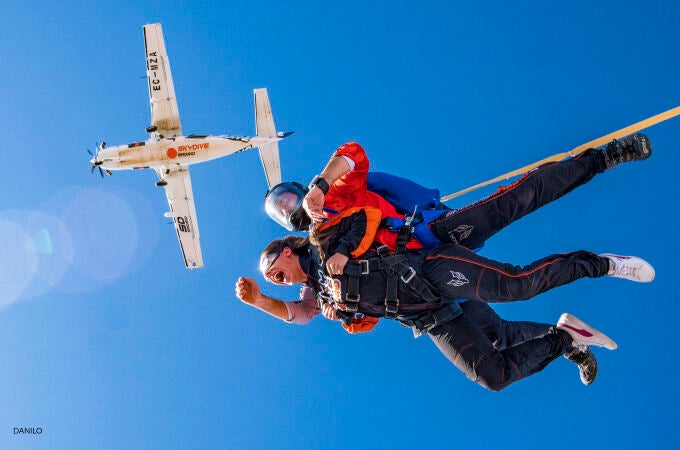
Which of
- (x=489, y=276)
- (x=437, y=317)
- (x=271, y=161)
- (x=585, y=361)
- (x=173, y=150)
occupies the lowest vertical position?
(x=585, y=361)

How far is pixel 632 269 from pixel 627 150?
122cm

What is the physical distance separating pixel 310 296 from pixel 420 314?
62.0 inches

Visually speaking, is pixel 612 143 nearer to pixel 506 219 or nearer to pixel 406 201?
pixel 506 219

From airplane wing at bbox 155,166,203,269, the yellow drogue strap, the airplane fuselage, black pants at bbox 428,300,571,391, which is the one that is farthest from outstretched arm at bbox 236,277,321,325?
airplane wing at bbox 155,166,203,269

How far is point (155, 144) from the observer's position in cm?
2005

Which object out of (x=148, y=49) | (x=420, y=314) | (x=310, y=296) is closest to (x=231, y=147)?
(x=148, y=49)

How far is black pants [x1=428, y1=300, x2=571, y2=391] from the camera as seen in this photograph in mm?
5582

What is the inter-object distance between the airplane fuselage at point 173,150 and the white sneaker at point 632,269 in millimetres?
16593

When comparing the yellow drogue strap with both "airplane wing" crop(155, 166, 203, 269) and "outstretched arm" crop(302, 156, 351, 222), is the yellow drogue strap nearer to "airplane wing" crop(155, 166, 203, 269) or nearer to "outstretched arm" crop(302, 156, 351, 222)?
"outstretched arm" crop(302, 156, 351, 222)

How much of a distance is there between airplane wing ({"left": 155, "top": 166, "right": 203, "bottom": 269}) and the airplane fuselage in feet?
4.17

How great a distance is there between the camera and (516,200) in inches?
211

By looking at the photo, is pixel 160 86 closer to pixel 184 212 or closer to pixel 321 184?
pixel 184 212

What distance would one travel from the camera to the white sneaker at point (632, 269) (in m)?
5.00

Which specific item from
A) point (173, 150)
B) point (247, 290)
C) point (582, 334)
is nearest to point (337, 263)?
point (247, 290)
